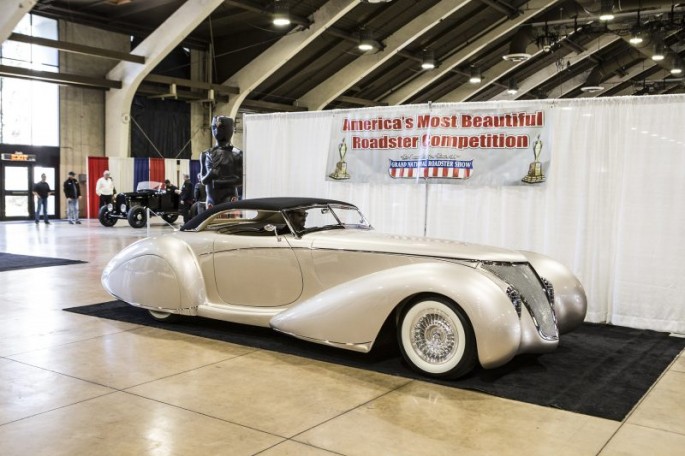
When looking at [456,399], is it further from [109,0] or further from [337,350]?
[109,0]

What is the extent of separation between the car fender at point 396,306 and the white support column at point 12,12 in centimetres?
1355

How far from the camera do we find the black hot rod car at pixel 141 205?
58.7 feet

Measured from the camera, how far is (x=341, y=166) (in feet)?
26.8

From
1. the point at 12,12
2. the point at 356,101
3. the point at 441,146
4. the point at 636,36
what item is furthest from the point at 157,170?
the point at 441,146

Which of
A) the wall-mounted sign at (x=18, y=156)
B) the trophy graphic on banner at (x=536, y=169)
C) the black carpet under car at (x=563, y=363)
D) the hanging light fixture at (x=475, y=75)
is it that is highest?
the hanging light fixture at (x=475, y=75)

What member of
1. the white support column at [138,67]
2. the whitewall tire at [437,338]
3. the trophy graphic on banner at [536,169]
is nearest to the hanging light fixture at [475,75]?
the white support column at [138,67]

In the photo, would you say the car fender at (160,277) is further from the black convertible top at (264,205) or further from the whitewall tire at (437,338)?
the whitewall tire at (437,338)

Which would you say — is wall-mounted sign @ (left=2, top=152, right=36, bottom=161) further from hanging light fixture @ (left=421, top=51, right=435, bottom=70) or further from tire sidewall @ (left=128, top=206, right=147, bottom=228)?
hanging light fixture @ (left=421, top=51, right=435, bottom=70)

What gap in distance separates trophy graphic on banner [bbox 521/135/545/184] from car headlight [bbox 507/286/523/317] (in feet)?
8.91

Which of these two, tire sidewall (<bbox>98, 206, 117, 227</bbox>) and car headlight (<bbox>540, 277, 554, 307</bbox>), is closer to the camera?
car headlight (<bbox>540, 277, 554, 307</bbox>)

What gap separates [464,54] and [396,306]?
20.9 m

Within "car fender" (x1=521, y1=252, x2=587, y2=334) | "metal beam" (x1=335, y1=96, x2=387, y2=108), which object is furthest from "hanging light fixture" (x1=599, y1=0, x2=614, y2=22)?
"metal beam" (x1=335, y1=96, x2=387, y2=108)

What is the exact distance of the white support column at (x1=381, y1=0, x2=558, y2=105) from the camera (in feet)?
68.1

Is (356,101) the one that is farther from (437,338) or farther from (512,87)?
(437,338)
